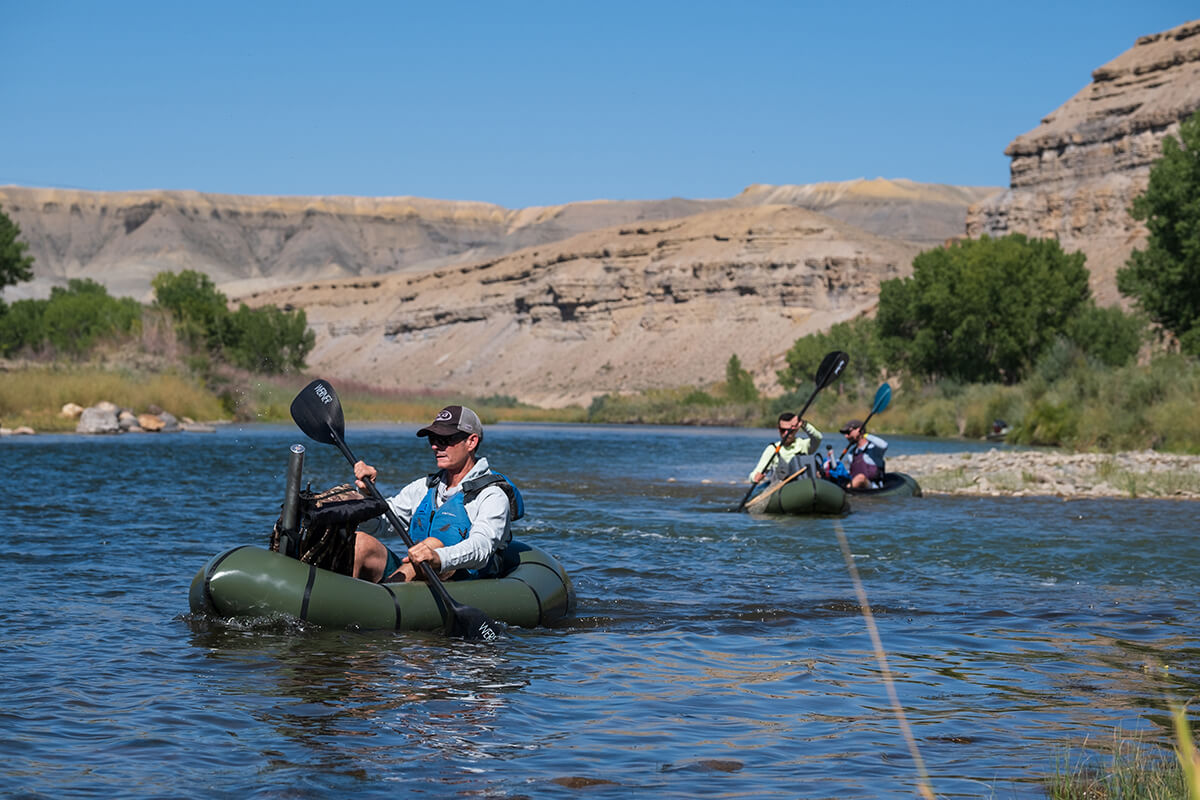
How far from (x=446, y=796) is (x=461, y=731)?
3.40 feet

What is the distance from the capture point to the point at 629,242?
375 feet

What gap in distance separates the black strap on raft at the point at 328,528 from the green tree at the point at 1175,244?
26.8 m

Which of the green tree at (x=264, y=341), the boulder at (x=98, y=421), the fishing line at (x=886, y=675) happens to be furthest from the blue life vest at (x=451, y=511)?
the green tree at (x=264, y=341)

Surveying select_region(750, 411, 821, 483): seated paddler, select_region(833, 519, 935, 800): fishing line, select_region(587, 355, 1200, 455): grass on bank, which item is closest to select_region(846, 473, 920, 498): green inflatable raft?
select_region(750, 411, 821, 483): seated paddler

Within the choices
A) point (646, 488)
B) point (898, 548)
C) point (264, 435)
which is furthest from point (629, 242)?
point (898, 548)

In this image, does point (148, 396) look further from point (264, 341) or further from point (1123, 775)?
point (1123, 775)

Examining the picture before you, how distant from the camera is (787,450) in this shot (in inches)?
620

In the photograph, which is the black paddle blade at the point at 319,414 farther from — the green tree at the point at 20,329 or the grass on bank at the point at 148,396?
the green tree at the point at 20,329

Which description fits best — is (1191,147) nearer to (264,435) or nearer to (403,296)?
(264,435)

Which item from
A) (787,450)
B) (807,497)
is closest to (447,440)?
(807,497)

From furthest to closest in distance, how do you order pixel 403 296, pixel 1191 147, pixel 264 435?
1. pixel 403 296
2. pixel 264 435
3. pixel 1191 147

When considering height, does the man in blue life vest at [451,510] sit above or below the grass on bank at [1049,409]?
above

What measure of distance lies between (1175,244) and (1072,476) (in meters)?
14.4

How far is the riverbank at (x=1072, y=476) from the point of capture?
60.4ft
